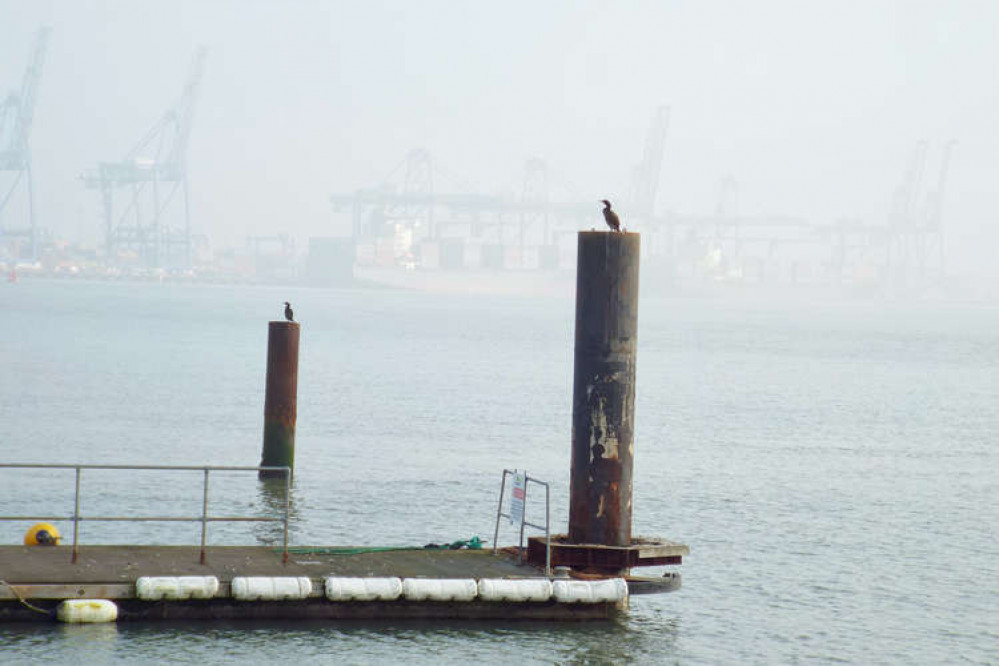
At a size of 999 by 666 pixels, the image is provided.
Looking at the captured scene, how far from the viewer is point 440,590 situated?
14.4 metres

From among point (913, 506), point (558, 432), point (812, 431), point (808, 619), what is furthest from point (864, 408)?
point (808, 619)

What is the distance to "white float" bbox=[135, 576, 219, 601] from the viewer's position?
13.9 metres

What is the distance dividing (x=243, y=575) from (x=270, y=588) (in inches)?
17.3

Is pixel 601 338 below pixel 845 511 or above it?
above

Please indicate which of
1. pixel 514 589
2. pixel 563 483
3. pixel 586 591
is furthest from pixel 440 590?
pixel 563 483

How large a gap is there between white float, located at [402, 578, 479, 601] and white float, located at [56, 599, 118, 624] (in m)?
2.72

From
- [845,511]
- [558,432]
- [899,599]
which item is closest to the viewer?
[899,599]

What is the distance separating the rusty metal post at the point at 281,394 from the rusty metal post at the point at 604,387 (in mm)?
10187

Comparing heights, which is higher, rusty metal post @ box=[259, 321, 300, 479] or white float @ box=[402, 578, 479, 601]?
rusty metal post @ box=[259, 321, 300, 479]

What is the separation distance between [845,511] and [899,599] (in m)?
8.49

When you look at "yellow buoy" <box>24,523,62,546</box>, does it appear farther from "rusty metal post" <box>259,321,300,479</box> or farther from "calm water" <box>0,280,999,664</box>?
"rusty metal post" <box>259,321,300,479</box>

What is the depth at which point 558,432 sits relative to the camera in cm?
4272

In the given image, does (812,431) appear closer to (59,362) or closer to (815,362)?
(59,362)

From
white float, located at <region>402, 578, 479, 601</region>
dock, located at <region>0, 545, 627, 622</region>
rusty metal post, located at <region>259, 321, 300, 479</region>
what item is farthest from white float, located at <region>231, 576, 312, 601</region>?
rusty metal post, located at <region>259, 321, 300, 479</region>
